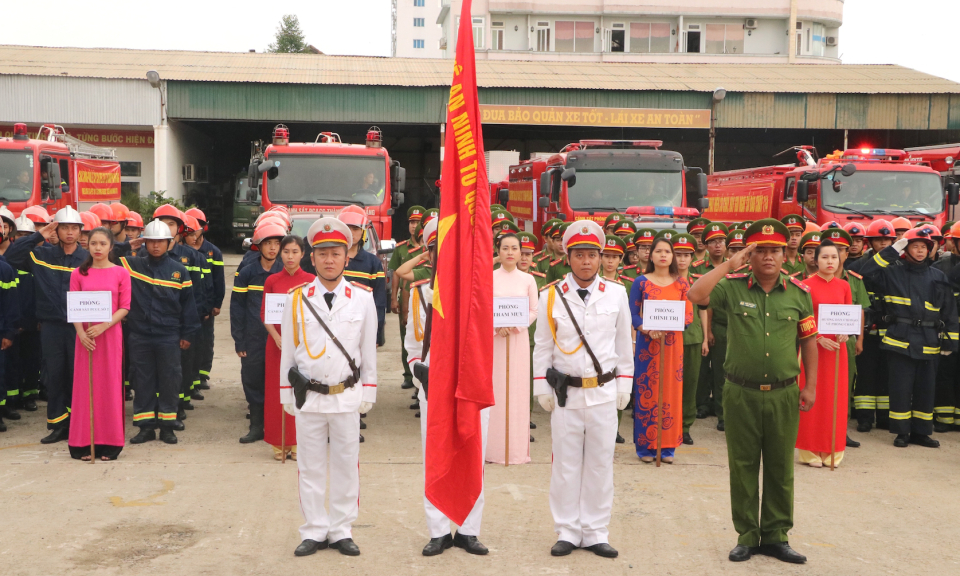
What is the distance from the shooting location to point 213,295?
10.0 m

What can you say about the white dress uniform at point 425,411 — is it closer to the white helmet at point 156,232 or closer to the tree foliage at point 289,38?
the white helmet at point 156,232

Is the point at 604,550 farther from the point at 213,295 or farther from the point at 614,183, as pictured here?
the point at 614,183

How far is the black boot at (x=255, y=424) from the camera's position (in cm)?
823

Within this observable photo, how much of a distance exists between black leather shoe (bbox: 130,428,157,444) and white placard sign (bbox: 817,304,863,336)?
6.00 meters

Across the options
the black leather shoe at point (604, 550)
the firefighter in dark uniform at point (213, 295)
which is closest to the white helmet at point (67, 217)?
the firefighter in dark uniform at point (213, 295)

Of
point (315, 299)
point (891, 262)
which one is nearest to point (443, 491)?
point (315, 299)

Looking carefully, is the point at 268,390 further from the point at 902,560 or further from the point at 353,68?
the point at 353,68

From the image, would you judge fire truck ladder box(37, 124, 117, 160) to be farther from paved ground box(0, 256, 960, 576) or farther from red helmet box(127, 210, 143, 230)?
paved ground box(0, 256, 960, 576)

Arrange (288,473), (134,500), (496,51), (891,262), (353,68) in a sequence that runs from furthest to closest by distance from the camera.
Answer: (496,51)
(353,68)
(891,262)
(288,473)
(134,500)

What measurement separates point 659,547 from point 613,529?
1.35 feet

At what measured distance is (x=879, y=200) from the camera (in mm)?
14664

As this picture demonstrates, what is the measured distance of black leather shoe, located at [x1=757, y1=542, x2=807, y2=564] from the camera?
17.4ft

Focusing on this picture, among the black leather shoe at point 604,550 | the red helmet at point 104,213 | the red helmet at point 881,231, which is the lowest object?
the black leather shoe at point 604,550

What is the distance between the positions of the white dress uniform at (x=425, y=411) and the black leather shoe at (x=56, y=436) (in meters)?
4.03
